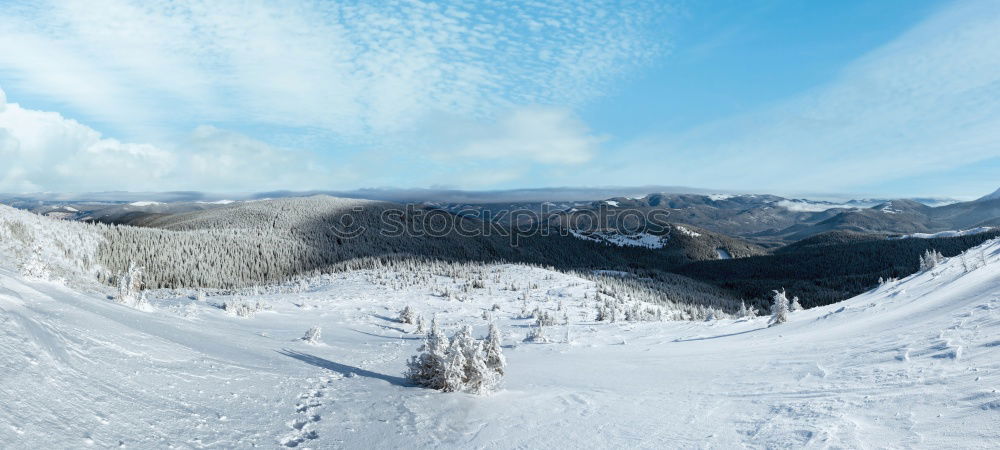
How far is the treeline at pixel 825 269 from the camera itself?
86125 mm

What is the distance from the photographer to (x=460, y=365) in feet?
30.9

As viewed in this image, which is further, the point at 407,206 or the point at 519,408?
the point at 407,206

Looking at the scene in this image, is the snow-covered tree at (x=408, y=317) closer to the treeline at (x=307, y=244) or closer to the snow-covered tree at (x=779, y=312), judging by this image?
the snow-covered tree at (x=779, y=312)

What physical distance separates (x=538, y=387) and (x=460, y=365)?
1.87 meters

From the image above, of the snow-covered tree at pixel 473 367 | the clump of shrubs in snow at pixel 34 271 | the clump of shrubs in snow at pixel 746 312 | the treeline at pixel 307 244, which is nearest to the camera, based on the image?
the snow-covered tree at pixel 473 367

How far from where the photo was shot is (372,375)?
439 inches

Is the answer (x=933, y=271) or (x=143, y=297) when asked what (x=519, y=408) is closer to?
(x=143, y=297)

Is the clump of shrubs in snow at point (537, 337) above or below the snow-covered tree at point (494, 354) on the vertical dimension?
below

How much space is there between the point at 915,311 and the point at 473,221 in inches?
5511

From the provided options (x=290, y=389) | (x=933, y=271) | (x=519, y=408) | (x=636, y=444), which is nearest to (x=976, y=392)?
(x=636, y=444)

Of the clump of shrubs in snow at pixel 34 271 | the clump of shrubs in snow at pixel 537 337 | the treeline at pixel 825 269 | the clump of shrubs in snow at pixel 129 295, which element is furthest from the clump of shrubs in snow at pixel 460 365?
the treeline at pixel 825 269

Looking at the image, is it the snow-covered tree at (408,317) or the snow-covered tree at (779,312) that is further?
the snow-covered tree at (408,317)

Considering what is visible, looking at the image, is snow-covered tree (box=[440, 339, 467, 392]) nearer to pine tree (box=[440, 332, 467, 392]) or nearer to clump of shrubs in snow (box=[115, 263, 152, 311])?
pine tree (box=[440, 332, 467, 392])

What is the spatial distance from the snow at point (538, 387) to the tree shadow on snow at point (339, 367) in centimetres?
5
